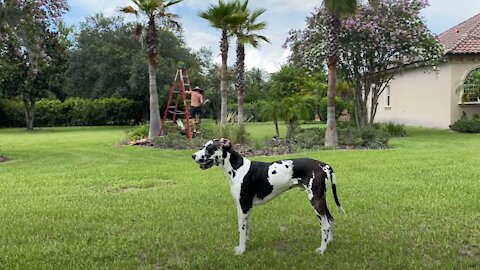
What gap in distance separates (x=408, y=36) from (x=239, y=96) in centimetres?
749

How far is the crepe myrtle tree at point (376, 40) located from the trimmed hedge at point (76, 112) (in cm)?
1998

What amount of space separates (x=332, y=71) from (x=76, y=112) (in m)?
28.7

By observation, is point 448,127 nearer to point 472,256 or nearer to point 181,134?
point 181,134

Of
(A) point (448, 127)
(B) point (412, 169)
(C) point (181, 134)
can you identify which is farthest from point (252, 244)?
(A) point (448, 127)

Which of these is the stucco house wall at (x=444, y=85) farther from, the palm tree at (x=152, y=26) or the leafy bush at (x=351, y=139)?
the palm tree at (x=152, y=26)

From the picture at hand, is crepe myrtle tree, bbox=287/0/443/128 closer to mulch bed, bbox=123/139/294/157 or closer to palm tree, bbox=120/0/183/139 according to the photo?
palm tree, bbox=120/0/183/139

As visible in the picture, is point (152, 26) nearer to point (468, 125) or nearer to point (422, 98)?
point (468, 125)

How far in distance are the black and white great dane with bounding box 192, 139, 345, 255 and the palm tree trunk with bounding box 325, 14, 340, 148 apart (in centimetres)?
1043

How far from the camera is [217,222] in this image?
5.79m

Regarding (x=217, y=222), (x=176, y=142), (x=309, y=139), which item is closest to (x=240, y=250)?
(x=217, y=222)

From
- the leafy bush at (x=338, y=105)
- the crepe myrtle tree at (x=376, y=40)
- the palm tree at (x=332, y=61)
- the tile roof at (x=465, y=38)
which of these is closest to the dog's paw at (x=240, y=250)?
the palm tree at (x=332, y=61)

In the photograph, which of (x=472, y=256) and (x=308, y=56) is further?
(x=308, y=56)

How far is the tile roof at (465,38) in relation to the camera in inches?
960

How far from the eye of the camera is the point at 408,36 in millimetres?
19688
